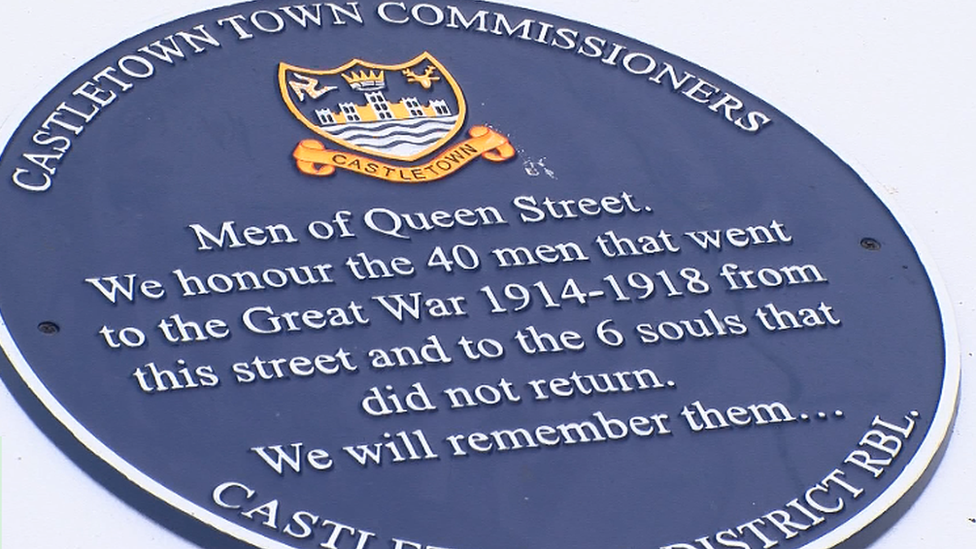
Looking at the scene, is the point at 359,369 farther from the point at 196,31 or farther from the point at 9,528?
the point at 196,31

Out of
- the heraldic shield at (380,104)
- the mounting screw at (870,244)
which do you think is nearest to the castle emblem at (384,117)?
the heraldic shield at (380,104)

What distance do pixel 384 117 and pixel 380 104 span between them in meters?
0.06

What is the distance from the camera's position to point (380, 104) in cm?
653

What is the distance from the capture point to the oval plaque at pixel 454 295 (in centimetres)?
543

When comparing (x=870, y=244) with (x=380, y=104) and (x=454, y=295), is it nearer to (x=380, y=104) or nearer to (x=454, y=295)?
(x=454, y=295)

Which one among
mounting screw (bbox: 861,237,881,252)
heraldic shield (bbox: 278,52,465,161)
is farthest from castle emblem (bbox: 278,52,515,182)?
mounting screw (bbox: 861,237,881,252)

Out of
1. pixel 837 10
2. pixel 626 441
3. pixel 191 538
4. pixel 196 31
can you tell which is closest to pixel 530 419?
pixel 626 441

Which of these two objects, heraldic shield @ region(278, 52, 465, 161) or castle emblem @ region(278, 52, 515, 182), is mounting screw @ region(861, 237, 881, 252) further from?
heraldic shield @ region(278, 52, 465, 161)

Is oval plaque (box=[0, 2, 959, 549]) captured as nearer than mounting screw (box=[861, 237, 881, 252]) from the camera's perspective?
Yes

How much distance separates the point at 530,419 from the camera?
5.65 meters

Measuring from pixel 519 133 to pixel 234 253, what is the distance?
41.2 inches

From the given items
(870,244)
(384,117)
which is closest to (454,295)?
(384,117)

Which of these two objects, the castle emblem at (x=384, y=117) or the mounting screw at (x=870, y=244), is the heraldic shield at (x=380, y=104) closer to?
the castle emblem at (x=384, y=117)

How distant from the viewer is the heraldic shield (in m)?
6.41
